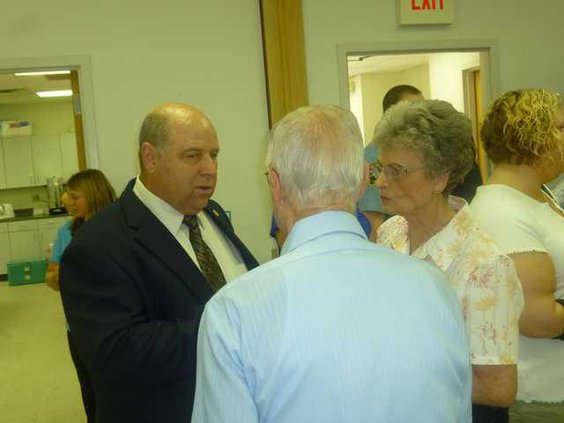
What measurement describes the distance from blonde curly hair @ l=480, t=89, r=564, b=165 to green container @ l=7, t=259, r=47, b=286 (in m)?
8.96

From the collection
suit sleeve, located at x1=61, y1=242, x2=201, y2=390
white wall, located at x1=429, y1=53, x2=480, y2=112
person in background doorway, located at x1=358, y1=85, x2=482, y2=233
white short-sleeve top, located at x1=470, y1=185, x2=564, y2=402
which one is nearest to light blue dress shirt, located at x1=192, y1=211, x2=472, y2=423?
suit sleeve, located at x1=61, y1=242, x2=201, y2=390

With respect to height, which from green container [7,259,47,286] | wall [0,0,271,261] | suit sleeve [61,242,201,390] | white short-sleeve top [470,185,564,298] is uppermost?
wall [0,0,271,261]

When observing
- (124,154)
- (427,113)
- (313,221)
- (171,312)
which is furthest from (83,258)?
(124,154)

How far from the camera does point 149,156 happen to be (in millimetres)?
1900

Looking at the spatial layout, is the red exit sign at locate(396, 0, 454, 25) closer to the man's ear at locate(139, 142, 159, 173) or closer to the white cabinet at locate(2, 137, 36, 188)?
the man's ear at locate(139, 142, 159, 173)

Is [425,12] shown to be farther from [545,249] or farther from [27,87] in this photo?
[27,87]

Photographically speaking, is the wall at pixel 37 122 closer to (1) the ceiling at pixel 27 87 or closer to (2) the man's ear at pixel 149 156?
(1) the ceiling at pixel 27 87

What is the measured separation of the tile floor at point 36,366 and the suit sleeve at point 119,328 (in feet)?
10.0

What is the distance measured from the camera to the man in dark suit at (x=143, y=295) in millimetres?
1543

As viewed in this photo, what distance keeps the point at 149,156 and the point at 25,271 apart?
8.60 meters

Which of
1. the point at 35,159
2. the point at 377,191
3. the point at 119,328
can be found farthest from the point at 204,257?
the point at 35,159

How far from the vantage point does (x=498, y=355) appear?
4.71 ft

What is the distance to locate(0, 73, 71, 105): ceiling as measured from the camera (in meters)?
8.55

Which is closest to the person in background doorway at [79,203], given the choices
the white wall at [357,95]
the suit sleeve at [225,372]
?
the suit sleeve at [225,372]
